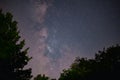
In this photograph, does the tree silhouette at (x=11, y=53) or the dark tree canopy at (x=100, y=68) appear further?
the dark tree canopy at (x=100, y=68)

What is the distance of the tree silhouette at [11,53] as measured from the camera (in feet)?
74.2

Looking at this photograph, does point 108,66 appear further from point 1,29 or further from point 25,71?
point 1,29

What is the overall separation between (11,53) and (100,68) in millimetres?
12869

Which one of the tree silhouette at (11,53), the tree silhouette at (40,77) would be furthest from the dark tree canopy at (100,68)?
the tree silhouette at (11,53)

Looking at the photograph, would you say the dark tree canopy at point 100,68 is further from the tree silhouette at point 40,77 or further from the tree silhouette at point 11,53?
the tree silhouette at point 11,53

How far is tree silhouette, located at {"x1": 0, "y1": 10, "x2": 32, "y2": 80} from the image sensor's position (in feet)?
74.2

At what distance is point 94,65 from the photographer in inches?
1283

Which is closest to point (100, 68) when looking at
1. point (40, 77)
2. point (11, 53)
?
point (40, 77)

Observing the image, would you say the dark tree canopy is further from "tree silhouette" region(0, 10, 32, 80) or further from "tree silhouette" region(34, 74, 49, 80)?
"tree silhouette" region(0, 10, 32, 80)

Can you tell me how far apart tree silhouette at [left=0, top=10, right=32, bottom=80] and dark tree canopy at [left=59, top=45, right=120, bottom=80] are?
964 cm

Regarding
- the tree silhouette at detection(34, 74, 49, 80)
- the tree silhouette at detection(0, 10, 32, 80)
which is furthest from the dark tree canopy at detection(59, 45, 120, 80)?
A: the tree silhouette at detection(0, 10, 32, 80)

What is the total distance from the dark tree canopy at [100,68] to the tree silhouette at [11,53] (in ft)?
31.6

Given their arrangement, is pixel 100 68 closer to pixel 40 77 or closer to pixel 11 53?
pixel 40 77

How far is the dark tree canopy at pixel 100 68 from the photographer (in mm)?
30531
